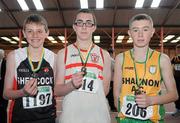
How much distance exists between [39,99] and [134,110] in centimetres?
89

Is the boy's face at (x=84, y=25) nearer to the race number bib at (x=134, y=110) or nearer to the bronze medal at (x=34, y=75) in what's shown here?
the bronze medal at (x=34, y=75)

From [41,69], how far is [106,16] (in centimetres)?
1415

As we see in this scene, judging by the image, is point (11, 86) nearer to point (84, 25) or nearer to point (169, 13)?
point (84, 25)

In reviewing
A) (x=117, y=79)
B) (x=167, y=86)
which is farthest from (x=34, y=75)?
(x=167, y=86)

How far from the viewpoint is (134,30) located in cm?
279

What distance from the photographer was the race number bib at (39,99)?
2.81 metres

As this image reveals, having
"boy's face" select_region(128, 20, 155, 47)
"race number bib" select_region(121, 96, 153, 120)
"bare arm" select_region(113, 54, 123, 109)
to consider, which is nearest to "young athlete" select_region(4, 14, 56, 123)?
"bare arm" select_region(113, 54, 123, 109)

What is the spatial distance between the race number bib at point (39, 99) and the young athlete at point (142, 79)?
25.8 inches

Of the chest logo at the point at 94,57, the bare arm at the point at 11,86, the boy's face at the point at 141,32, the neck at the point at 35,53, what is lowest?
the bare arm at the point at 11,86

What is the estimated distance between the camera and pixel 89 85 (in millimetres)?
2688

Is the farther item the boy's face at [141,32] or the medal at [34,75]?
the medal at [34,75]

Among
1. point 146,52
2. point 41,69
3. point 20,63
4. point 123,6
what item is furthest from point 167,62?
point 123,6

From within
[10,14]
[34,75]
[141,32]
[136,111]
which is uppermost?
[10,14]

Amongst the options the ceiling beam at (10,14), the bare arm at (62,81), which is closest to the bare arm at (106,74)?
the bare arm at (62,81)
